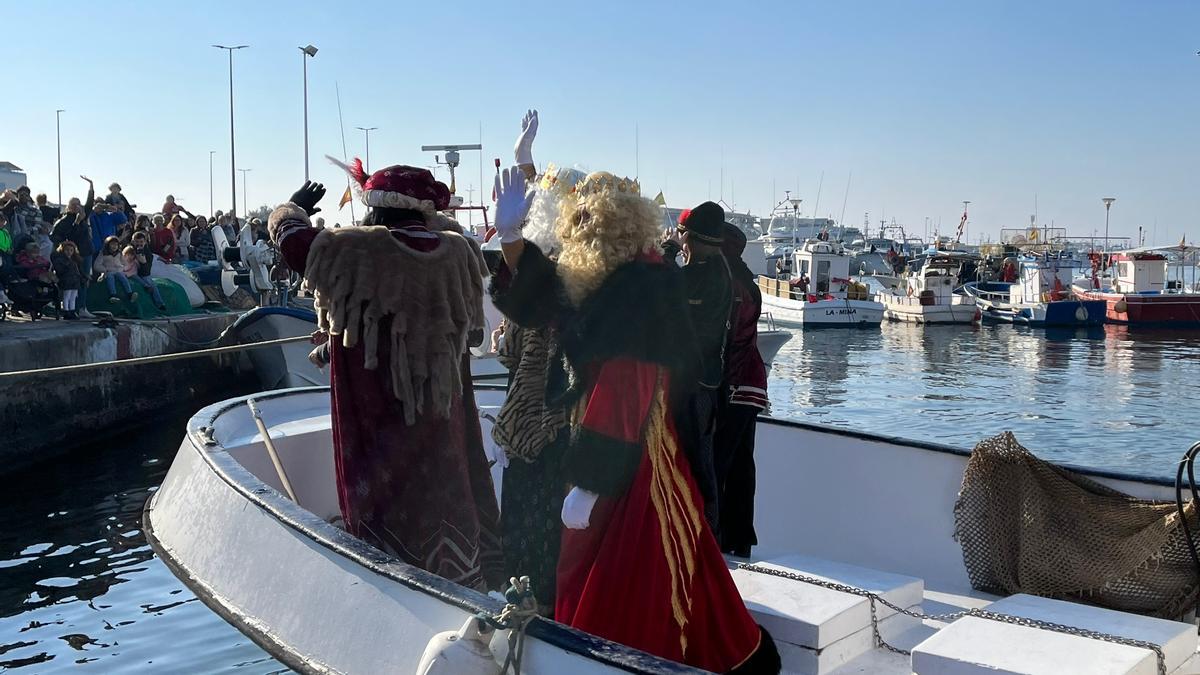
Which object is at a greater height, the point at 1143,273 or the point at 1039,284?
the point at 1143,273

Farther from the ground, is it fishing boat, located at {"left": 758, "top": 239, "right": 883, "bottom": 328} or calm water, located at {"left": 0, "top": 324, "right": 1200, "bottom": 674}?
fishing boat, located at {"left": 758, "top": 239, "right": 883, "bottom": 328}

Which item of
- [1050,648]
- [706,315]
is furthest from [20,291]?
[1050,648]

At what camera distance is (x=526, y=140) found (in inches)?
136

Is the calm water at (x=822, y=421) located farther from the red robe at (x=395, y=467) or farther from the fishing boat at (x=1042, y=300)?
the red robe at (x=395, y=467)

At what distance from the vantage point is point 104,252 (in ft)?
44.0

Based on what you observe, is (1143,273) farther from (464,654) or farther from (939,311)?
(464,654)

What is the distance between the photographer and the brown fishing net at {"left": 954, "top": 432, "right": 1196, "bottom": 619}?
424cm

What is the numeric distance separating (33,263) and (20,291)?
0.34 m

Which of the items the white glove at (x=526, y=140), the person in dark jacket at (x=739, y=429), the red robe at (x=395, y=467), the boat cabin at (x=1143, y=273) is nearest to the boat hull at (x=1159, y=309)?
the boat cabin at (x=1143, y=273)

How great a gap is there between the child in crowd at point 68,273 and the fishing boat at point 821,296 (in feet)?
89.1

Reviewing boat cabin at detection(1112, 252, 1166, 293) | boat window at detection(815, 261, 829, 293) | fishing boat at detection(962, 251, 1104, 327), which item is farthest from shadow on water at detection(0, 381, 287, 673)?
boat cabin at detection(1112, 252, 1166, 293)

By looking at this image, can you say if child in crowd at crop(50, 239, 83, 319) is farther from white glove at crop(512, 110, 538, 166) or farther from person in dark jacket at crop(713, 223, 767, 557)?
white glove at crop(512, 110, 538, 166)

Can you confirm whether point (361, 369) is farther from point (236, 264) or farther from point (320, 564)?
point (236, 264)

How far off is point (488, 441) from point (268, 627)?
2220 millimetres
